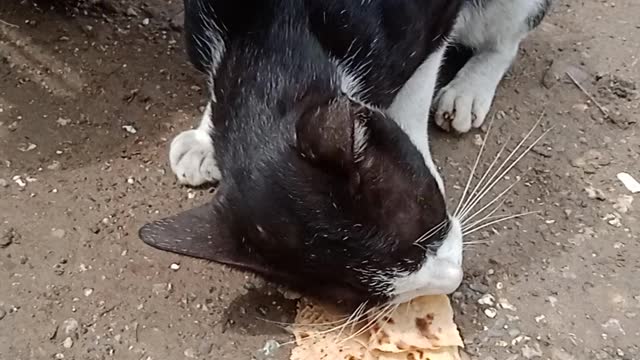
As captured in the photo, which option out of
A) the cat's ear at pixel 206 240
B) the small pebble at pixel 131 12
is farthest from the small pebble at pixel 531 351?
the small pebble at pixel 131 12

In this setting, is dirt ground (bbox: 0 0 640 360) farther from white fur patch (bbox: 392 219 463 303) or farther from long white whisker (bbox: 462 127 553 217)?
white fur patch (bbox: 392 219 463 303)

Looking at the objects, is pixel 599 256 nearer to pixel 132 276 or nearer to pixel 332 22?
pixel 332 22

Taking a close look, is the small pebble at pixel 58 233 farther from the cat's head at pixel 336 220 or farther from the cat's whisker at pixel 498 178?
the cat's whisker at pixel 498 178

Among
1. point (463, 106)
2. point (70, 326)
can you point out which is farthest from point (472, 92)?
point (70, 326)

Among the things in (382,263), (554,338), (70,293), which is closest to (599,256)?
(554,338)

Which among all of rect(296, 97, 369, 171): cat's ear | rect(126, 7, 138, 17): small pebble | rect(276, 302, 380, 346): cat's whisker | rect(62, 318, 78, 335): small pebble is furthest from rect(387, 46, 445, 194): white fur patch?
rect(126, 7, 138, 17): small pebble

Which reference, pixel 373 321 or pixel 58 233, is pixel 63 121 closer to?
pixel 58 233
